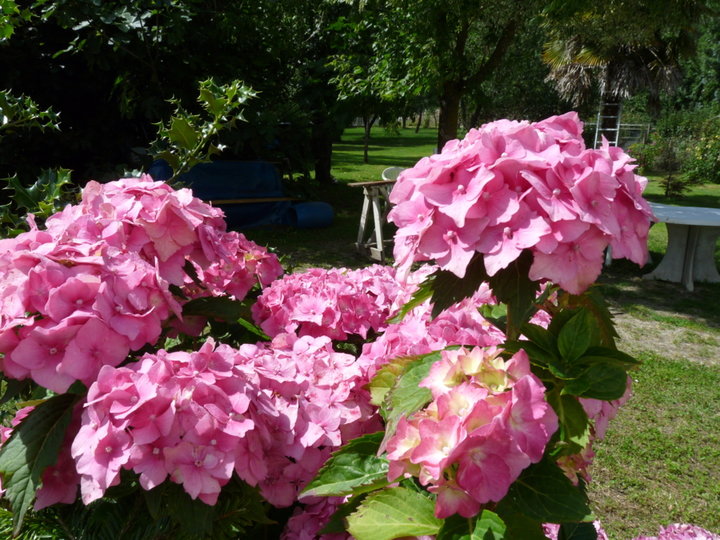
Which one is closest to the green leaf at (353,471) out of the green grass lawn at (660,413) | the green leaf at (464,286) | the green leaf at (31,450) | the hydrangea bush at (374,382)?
the hydrangea bush at (374,382)

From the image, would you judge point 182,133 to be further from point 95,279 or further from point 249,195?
point 249,195

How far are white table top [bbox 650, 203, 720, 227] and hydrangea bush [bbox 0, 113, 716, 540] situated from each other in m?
6.92

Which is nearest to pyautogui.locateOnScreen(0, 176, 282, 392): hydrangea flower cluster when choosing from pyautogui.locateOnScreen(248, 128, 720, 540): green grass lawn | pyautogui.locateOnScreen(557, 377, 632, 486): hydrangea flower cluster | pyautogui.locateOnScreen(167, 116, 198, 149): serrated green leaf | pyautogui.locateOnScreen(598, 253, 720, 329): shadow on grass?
pyautogui.locateOnScreen(167, 116, 198, 149): serrated green leaf

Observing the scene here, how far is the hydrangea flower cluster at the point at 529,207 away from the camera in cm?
81

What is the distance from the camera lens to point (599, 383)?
2.70ft

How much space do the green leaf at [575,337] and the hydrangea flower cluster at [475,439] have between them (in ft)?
0.33

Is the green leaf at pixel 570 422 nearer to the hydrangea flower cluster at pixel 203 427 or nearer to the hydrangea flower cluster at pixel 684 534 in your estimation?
the hydrangea flower cluster at pixel 203 427

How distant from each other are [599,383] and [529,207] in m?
0.25

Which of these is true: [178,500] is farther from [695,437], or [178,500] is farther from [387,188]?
[387,188]

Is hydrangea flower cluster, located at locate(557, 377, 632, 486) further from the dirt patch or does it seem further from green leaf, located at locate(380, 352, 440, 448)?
the dirt patch

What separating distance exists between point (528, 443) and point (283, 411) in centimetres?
41

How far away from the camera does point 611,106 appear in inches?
586

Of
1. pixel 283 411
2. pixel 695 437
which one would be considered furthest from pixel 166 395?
pixel 695 437

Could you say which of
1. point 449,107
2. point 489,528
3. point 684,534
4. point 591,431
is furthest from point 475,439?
point 449,107
